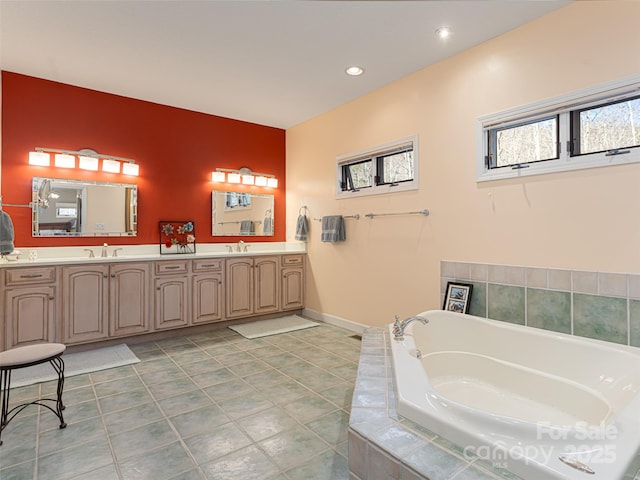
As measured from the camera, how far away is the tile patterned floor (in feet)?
5.53

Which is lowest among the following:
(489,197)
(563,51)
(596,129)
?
(489,197)

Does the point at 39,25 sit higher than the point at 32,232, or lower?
higher

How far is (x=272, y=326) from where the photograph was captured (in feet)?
14.0

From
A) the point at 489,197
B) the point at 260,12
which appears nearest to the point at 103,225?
the point at 260,12

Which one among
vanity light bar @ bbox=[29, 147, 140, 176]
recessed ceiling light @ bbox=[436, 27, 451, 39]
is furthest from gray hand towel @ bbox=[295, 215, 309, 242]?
recessed ceiling light @ bbox=[436, 27, 451, 39]

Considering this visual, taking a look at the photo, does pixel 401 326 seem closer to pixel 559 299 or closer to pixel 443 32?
pixel 559 299

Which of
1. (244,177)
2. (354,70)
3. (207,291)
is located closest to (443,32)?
(354,70)

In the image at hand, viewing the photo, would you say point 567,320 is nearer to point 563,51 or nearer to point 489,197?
point 489,197

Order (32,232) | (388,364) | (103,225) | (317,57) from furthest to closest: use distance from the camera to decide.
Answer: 1. (103,225)
2. (32,232)
3. (317,57)
4. (388,364)

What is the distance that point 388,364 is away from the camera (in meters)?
1.99

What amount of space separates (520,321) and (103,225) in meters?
4.15

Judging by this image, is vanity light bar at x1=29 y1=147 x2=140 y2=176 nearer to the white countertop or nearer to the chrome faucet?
the white countertop

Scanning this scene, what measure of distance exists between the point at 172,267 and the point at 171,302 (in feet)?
1.26

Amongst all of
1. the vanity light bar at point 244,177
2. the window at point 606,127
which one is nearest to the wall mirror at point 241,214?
the vanity light bar at point 244,177
